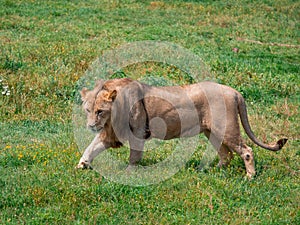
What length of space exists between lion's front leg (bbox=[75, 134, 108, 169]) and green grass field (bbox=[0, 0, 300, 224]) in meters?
0.18

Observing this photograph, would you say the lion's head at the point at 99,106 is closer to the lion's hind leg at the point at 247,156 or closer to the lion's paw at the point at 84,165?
the lion's paw at the point at 84,165

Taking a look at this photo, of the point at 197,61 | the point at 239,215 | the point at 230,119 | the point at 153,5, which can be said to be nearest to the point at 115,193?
the point at 239,215

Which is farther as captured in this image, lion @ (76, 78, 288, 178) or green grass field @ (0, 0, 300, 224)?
lion @ (76, 78, 288, 178)

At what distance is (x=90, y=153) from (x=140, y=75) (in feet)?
17.3

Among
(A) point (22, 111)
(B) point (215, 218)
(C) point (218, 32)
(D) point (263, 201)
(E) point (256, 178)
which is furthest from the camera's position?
(C) point (218, 32)

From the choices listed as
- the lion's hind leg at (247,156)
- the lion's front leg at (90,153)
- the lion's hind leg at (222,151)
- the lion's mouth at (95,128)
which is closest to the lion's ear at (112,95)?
the lion's mouth at (95,128)

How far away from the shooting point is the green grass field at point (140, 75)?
704 centimetres

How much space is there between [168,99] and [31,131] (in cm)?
266

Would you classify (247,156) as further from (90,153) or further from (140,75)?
(140,75)

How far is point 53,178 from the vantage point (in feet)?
24.8

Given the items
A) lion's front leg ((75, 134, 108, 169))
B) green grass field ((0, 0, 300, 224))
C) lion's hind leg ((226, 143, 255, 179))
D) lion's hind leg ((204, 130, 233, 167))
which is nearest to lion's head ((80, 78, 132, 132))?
lion's front leg ((75, 134, 108, 169))

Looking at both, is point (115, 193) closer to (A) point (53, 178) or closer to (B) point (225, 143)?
(A) point (53, 178)

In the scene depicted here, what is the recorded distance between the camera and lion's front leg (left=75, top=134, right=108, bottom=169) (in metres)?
8.11

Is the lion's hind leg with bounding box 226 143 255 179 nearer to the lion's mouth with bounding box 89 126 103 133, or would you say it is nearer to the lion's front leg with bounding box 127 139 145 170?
the lion's front leg with bounding box 127 139 145 170
